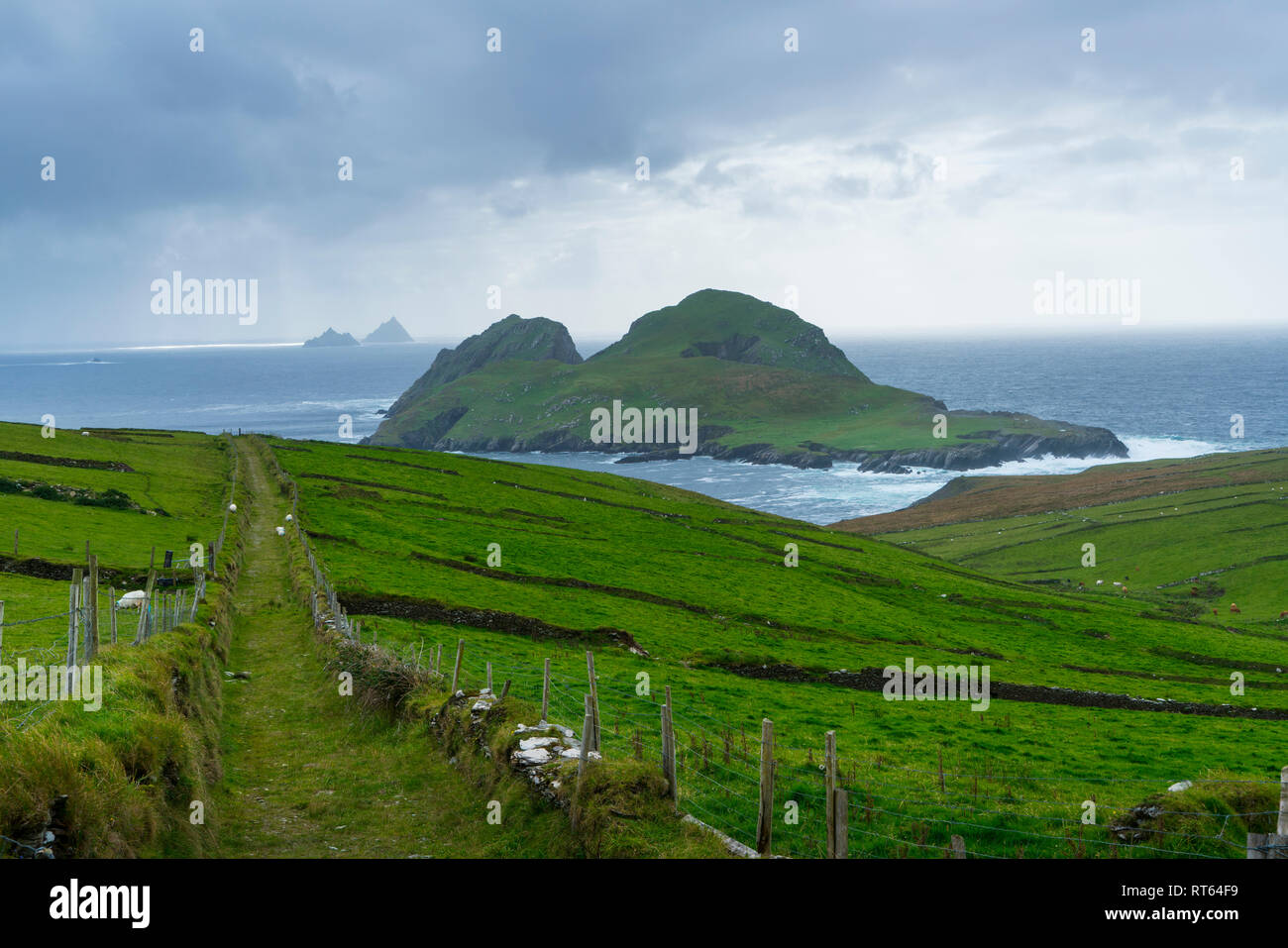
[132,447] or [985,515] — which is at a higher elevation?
[132,447]

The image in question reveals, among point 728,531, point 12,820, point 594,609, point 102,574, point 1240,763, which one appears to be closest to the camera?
point 12,820

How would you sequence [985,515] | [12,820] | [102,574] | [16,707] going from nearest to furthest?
[12,820] → [16,707] → [102,574] → [985,515]

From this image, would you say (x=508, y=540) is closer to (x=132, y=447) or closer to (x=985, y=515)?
(x=132, y=447)

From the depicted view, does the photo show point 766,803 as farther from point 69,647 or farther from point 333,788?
point 69,647

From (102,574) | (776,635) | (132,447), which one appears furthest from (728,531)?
(132,447)

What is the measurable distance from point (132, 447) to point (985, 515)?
130066mm

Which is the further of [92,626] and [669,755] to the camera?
[92,626]

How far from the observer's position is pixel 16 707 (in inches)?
609

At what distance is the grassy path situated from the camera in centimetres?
1563

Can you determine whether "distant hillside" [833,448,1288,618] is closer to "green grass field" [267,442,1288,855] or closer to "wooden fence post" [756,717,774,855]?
"green grass field" [267,442,1288,855]

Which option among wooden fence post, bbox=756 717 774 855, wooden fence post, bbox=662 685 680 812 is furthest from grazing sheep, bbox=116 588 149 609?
wooden fence post, bbox=756 717 774 855

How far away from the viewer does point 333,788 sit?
63.1 ft

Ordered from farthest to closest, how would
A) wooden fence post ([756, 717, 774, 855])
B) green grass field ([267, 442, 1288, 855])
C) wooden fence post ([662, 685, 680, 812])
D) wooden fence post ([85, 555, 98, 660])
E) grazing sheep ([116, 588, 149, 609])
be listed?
1. grazing sheep ([116, 588, 149, 609])
2. wooden fence post ([85, 555, 98, 660])
3. green grass field ([267, 442, 1288, 855])
4. wooden fence post ([662, 685, 680, 812])
5. wooden fence post ([756, 717, 774, 855])

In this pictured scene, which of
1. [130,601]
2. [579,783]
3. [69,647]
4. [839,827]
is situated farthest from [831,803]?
[130,601]
